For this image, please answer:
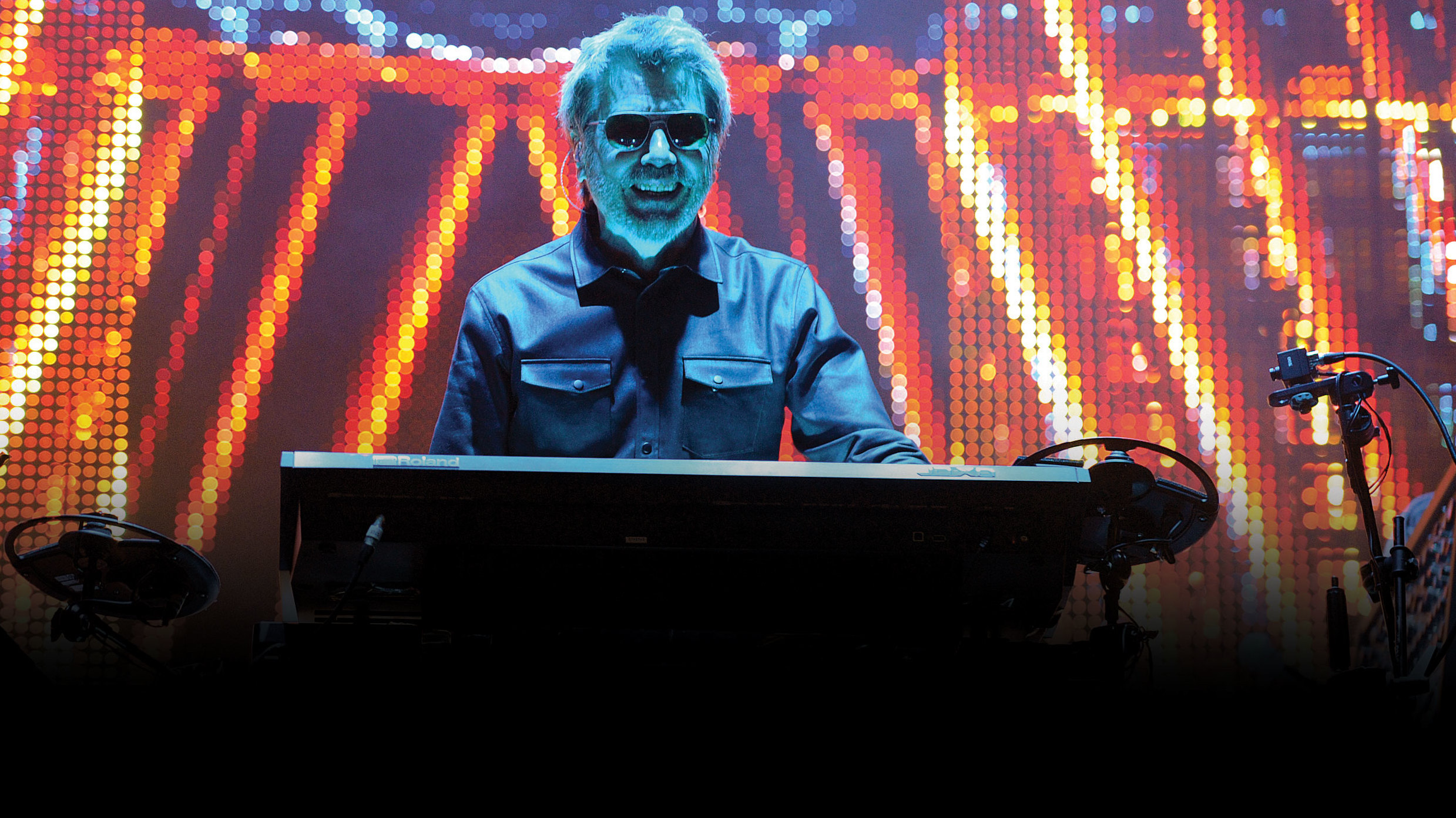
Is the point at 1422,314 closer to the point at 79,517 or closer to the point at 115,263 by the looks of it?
the point at 79,517

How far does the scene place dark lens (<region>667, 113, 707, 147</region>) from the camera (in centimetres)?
228

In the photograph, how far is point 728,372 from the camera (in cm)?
233

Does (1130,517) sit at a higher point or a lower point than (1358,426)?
lower

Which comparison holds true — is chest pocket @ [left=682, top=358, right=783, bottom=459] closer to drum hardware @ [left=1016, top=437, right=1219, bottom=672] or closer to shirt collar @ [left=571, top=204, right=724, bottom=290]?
shirt collar @ [left=571, top=204, right=724, bottom=290]

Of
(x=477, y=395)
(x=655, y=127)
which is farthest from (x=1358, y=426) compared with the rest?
(x=477, y=395)

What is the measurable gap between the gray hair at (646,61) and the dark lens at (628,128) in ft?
0.67

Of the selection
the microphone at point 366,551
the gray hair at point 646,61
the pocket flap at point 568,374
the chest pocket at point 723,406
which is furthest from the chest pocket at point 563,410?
the microphone at point 366,551

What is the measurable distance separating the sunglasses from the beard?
0.22ft

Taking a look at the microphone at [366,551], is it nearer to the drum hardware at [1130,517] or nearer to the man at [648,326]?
the drum hardware at [1130,517]

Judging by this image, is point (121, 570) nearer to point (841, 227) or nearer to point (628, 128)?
point (628, 128)

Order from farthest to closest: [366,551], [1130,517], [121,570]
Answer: [121,570], [1130,517], [366,551]

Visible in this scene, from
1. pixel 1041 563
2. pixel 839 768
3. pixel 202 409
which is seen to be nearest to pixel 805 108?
pixel 202 409

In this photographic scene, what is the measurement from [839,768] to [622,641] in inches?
11.6

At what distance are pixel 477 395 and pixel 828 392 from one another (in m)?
0.80
